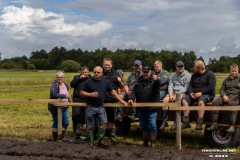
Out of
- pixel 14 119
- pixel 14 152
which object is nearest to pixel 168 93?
pixel 14 152

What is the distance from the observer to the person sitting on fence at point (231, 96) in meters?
8.20

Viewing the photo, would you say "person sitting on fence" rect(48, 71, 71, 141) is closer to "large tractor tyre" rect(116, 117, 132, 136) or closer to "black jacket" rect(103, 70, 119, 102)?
"black jacket" rect(103, 70, 119, 102)

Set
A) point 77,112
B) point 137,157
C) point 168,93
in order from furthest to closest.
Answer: point 77,112, point 168,93, point 137,157

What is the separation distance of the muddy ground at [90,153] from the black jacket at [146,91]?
1.11m

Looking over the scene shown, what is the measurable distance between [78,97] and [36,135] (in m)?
1.82

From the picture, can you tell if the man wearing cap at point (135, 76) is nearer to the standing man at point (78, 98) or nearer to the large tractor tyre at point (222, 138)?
the standing man at point (78, 98)

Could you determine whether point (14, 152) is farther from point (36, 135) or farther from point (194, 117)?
point (194, 117)

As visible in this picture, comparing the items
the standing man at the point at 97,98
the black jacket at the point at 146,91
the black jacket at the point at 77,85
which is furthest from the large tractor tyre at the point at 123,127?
the black jacket at the point at 146,91

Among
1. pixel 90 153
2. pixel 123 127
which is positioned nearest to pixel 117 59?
pixel 123 127

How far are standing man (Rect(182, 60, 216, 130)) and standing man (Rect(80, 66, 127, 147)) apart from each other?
1463mm

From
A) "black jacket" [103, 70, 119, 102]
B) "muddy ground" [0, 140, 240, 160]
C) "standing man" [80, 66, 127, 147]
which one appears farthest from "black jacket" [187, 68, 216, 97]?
"black jacket" [103, 70, 119, 102]

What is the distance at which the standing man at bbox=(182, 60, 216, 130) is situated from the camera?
8.55 m

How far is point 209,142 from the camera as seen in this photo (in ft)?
28.5

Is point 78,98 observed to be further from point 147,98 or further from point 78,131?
point 147,98
